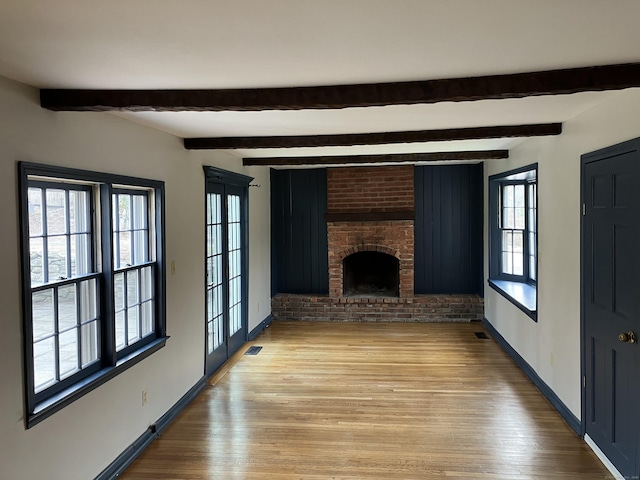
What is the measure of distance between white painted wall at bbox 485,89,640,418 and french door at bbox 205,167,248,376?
3.30m

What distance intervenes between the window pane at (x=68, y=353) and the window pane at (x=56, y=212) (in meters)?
0.63

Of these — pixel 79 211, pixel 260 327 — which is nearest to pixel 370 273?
pixel 260 327

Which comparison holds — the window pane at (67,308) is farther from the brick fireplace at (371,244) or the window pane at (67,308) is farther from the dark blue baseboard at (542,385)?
the brick fireplace at (371,244)

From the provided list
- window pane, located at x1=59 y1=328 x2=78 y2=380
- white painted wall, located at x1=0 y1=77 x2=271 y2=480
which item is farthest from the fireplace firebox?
window pane, located at x1=59 y1=328 x2=78 y2=380

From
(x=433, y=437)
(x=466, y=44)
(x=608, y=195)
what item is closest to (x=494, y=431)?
(x=433, y=437)

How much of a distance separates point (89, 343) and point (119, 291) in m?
0.46

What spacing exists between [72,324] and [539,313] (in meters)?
4.02

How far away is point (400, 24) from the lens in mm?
1809

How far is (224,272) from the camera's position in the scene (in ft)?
18.5

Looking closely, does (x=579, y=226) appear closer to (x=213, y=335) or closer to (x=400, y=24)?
(x=400, y=24)

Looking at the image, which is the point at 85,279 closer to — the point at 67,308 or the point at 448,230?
the point at 67,308

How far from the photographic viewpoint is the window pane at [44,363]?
268 cm

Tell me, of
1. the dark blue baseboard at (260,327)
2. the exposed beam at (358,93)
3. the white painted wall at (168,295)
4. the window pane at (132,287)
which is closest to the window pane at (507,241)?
the dark blue baseboard at (260,327)

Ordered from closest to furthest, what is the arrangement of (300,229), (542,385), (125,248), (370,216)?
(125,248), (542,385), (370,216), (300,229)
